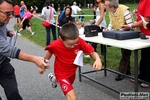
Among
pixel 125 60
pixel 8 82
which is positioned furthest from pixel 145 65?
pixel 8 82

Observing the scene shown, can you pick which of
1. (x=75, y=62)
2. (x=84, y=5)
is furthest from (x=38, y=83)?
(x=84, y=5)

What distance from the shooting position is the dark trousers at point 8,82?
3.02m

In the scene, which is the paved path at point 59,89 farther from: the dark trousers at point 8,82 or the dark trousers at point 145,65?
the dark trousers at point 8,82

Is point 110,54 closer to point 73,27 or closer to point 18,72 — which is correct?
point 18,72

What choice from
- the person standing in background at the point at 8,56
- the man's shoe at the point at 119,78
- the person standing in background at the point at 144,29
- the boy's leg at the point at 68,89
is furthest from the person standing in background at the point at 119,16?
the person standing in background at the point at 8,56

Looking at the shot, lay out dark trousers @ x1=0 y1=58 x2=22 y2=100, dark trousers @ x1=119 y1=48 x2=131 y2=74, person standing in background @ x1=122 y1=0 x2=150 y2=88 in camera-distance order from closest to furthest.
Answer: dark trousers @ x1=0 y1=58 x2=22 y2=100 < person standing in background @ x1=122 y1=0 x2=150 y2=88 < dark trousers @ x1=119 y1=48 x2=131 y2=74

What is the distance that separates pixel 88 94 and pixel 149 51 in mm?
1371

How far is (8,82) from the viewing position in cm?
306

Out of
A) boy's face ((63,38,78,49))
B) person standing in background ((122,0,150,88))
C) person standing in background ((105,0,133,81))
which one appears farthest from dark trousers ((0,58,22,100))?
person standing in background ((105,0,133,81))

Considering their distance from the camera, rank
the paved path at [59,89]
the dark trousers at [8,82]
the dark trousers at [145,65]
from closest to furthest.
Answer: the dark trousers at [8,82], the paved path at [59,89], the dark trousers at [145,65]

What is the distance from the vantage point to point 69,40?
307 centimetres

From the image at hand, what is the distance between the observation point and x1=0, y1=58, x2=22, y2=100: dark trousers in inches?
119

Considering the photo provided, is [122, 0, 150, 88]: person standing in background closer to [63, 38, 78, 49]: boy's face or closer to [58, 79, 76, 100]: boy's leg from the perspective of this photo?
[63, 38, 78, 49]: boy's face

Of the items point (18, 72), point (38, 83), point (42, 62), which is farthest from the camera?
point (18, 72)
